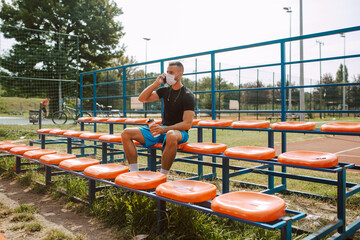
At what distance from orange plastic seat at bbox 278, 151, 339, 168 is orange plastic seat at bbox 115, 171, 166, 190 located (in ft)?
3.28

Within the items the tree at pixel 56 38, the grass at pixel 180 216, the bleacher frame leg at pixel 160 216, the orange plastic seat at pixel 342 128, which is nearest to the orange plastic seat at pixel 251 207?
the grass at pixel 180 216

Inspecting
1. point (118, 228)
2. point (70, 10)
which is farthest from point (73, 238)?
point (70, 10)


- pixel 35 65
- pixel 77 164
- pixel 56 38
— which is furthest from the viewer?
pixel 56 38

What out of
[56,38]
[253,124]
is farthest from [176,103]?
[56,38]

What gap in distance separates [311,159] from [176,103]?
1.57 meters

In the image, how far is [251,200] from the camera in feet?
5.56

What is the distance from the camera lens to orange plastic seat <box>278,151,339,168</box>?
6.51 feet

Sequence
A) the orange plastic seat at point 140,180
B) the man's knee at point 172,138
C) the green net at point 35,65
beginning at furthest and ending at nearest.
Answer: the green net at point 35,65 < the man's knee at point 172,138 < the orange plastic seat at point 140,180

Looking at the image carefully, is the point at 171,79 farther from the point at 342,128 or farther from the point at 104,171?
the point at 342,128

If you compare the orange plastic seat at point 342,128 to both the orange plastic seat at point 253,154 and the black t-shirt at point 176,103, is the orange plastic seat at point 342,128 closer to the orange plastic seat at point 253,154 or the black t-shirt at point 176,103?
the orange plastic seat at point 253,154

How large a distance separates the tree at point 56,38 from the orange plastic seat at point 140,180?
12895 mm

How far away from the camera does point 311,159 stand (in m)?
2.09

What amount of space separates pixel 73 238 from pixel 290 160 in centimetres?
176

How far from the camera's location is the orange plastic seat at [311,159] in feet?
6.51
